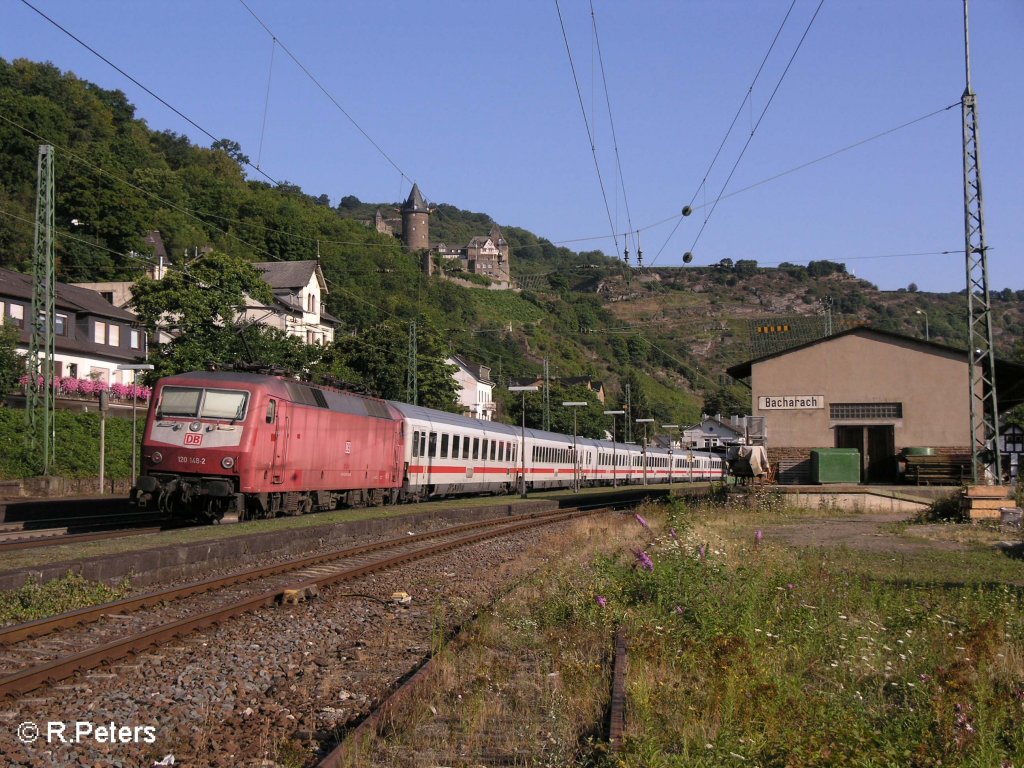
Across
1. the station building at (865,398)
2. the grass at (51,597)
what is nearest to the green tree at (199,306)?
the station building at (865,398)

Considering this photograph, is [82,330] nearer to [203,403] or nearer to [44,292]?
Answer: [44,292]

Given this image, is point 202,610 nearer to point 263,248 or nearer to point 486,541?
point 486,541

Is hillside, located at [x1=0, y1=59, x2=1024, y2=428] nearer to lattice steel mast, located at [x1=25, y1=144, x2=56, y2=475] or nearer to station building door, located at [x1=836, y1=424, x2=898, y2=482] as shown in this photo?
station building door, located at [x1=836, y1=424, x2=898, y2=482]

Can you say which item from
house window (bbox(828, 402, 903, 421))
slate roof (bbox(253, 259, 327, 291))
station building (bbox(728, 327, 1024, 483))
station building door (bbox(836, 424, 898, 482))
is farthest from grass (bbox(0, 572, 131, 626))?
slate roof (bbox(253, 259, 327, 291))

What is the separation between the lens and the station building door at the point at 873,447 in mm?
35938

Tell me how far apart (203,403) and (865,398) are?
23947mm

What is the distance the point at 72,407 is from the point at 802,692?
45.5 metres

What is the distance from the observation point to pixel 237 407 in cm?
2067

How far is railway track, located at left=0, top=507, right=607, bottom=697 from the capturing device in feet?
27.4

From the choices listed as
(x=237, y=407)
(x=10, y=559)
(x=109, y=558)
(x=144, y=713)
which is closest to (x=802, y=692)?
(x=144, y=713)

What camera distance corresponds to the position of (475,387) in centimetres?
12562

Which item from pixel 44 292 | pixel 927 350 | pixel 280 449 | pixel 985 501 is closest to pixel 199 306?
pixel 44 292

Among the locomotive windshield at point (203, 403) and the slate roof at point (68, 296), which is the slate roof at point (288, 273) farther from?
the locomotive windshield at point (203, 403)

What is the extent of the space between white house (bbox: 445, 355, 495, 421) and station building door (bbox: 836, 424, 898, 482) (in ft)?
263
